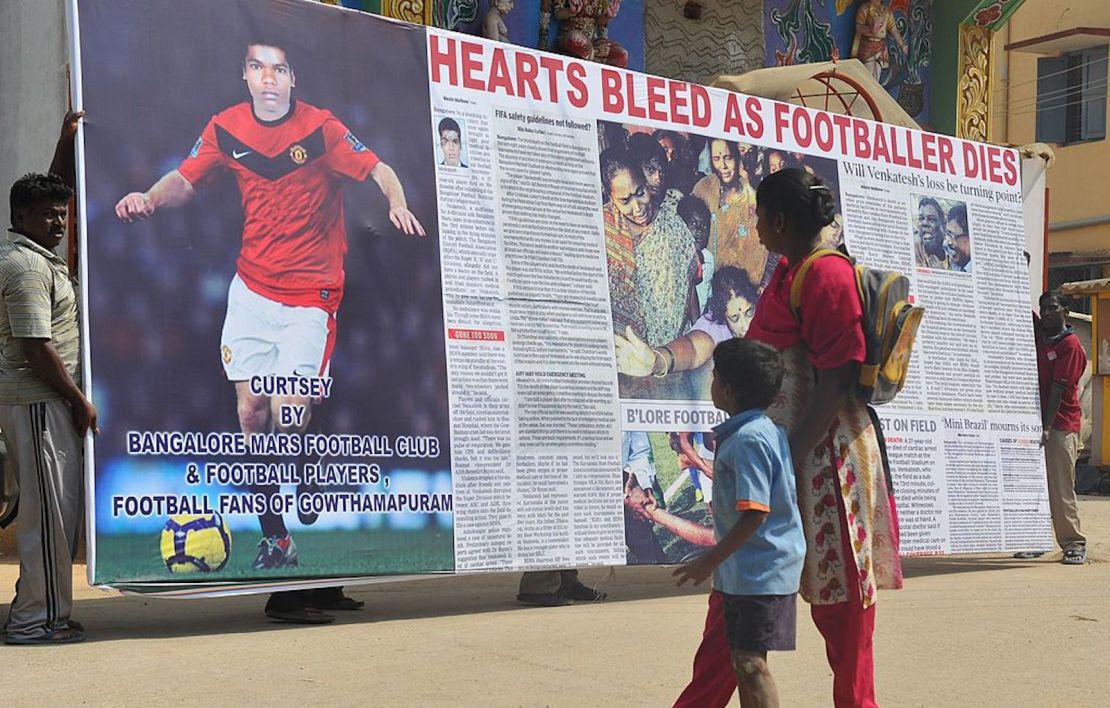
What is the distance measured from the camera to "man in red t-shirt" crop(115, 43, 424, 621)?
236 inches

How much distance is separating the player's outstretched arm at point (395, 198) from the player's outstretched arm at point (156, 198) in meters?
0.88

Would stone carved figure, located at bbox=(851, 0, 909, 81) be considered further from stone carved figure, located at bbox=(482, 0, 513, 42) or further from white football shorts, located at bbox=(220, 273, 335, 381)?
→ white football shorts, located at bbox=(220, 273, 335, 381)

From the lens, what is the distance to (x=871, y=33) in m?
11.9

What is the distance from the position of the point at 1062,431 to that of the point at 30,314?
685 centimetres

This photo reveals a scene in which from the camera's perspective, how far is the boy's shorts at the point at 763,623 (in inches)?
144

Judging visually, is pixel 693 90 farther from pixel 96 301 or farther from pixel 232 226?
pixel 96 301

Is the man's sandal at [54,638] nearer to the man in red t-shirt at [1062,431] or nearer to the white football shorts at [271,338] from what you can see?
the white football shorts at [271,338]

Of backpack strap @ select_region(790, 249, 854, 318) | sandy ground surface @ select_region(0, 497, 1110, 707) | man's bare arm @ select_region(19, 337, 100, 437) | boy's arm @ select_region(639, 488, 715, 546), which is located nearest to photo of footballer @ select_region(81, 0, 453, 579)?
man's bare arm @ select_region(19, 337, 100, 437)

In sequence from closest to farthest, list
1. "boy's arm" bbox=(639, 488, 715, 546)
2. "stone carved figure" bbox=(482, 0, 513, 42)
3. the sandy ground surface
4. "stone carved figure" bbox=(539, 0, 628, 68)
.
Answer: the sandy ground surface
"boy's arm" bbox=(639, 488, 715, 546)
"stone carved figure" bbox=(482, 0, 513, 42)
"stone carved figure" bbox=(539, 0, 628, 68)

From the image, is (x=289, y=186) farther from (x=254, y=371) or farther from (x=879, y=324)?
(x=879, y=324)

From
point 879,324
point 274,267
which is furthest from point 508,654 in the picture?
point 879,324

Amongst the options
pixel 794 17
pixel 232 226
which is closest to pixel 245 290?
pixel 232 226

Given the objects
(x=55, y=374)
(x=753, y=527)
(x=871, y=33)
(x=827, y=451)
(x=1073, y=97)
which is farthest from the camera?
(x=1073, y=97)

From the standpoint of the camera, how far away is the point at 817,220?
13.4ft
